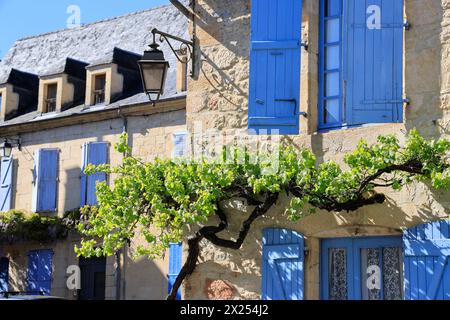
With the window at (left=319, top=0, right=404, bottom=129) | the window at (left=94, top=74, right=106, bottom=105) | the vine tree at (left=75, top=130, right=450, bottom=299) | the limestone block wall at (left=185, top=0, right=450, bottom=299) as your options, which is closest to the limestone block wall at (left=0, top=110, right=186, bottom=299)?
the window at (left=94, top=74, right=106, bottom=105)

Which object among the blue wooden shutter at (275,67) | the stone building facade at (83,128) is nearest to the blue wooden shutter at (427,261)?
the blue wooden shutter at (275,67)

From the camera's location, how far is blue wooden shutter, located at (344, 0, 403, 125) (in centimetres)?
872

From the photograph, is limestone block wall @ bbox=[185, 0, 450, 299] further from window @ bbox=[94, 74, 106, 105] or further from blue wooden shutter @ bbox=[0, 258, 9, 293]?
blue wooden shutter @ bbox=[0, 258, 9, 293]

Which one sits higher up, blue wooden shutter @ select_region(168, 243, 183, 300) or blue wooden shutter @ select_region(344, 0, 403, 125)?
blue wooden shutter @ select_region(344, 0, 403, 125)

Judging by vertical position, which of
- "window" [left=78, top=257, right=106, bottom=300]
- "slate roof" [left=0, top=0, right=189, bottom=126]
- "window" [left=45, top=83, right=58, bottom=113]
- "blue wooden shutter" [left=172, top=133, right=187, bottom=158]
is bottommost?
"window" [left=78, top=257, right=106, bottom=300]

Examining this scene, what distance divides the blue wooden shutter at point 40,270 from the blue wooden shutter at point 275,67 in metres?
13.1

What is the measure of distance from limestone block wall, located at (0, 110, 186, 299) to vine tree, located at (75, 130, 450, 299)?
1006 cm

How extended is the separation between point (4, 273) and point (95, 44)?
5.91 meters

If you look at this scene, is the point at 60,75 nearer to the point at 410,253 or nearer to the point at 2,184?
the point at 2,184

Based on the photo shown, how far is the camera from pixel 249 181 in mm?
8961

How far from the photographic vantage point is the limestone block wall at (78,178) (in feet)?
65.1

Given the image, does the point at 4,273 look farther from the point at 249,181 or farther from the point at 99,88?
the point at 249,181

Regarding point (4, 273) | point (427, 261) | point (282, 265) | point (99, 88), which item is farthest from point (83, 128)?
point (427, 261)

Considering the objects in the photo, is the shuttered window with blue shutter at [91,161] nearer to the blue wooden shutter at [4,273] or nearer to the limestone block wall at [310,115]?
the blue wooden shutter at [4,273]
